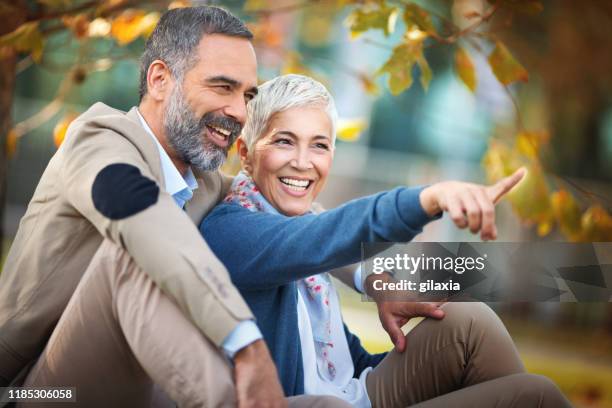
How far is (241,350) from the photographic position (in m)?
1.79

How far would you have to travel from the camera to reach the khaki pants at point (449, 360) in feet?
7.47

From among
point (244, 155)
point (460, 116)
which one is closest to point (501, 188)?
point (244, 155)

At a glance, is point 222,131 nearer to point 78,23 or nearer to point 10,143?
point 78,23

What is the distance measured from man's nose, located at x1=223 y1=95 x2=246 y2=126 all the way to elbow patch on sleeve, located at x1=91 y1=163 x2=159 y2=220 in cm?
53

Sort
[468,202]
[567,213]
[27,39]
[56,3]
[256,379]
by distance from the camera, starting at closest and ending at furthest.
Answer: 1. [468,202]
2. [256,379]
3. [27,39]
4. [56,3]
5. [567,213]

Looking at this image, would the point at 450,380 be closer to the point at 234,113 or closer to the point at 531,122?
the point at 234,113

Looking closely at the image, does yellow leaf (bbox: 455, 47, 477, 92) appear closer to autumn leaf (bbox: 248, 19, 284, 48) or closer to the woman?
the woman

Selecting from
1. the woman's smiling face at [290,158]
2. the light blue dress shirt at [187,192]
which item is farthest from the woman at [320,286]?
the light blue dress shirt at [187,192]

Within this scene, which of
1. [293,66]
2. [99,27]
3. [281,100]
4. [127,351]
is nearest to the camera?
[127,351]

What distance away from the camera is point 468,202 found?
165cm

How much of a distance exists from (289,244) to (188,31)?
2.62 ft

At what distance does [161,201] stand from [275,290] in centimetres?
48

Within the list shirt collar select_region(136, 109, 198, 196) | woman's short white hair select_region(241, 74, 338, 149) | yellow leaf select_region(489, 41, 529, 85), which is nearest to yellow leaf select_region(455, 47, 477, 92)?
yellow leaf select_region(489, 41, 529, 85)

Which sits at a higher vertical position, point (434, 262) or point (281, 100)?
point (281, 100)
